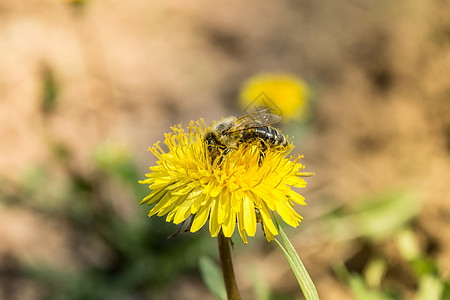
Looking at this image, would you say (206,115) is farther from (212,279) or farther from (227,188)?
(227,188)

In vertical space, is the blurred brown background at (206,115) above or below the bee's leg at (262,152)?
above

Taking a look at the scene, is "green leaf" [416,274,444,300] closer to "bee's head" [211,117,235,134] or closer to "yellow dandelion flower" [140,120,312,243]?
"yellow dandelion flower" [140,120,312,243]

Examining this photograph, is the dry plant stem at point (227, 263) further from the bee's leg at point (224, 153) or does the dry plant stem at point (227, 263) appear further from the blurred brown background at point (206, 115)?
the blurred brown background at point (206, 115)

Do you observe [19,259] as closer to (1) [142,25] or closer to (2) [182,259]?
(2) [182,259]

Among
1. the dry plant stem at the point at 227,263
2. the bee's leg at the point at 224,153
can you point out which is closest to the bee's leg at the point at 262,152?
the bee's leg at the point at 224,153

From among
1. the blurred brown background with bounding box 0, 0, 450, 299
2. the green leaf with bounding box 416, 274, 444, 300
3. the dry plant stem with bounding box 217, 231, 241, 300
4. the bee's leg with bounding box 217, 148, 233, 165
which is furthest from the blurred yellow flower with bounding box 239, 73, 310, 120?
the dry plant stem with bounding box 217, 231, 241, 300
